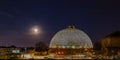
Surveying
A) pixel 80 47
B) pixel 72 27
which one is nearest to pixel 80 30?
pixel 72 27

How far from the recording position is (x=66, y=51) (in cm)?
9981

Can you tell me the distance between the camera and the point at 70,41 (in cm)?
10944

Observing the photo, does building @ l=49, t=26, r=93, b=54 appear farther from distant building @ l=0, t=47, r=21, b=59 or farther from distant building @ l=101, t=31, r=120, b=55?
distant building @ l=0, t=47, r=21, b=59

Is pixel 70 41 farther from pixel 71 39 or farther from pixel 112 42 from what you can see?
pixel 112 42

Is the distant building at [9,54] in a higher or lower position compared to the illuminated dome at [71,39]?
lower

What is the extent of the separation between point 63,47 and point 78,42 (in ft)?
21.8

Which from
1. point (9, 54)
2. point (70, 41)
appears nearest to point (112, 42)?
point (70, 41)

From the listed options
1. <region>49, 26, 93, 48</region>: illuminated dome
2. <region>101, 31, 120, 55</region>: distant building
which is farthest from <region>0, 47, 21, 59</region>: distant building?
<region>101, 31, 120, 55</region>: distant building

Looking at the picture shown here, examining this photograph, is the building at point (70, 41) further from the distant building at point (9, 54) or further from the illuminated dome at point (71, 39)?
the distant building at point (9, 54)

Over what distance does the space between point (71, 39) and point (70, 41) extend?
1434 mm

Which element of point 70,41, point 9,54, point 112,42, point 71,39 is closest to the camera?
point 9,54

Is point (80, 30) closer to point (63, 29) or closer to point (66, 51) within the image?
point (63, 29)

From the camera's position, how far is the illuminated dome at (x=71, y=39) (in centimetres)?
10791

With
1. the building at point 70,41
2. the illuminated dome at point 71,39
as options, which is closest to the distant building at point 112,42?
the building at point 70,41
